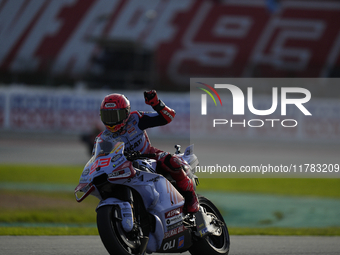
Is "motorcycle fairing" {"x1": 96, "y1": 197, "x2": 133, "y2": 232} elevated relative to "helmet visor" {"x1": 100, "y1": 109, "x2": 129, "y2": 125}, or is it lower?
lower

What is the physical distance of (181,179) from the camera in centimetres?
457

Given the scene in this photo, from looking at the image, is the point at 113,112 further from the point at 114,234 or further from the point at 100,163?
the point at 114,234

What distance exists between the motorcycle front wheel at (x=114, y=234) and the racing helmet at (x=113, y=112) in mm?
848

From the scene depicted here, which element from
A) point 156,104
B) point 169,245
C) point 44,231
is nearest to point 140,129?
point 156,104

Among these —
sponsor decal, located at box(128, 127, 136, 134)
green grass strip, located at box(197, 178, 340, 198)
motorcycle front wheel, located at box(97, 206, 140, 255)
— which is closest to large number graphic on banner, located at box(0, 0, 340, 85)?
green grass strip, located at box(197, 178, 340, 198)

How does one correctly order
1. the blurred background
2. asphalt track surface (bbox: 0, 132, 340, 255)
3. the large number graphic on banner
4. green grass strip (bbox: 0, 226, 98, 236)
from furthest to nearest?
the large number graphic on banner → the blurred background → green grass strip (bbox: 0, 226, 98, 236) → asphalt track surface (bbox: 0, 132, 340, 255)

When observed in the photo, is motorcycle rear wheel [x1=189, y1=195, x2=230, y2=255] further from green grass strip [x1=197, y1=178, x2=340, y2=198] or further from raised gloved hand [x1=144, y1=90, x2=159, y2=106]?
green grass strip [x1=197, y1=178, x2=340, y2=198]

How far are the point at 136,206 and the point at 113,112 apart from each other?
2.86 feet

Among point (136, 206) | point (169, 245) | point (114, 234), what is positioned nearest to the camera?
point (114, 234)

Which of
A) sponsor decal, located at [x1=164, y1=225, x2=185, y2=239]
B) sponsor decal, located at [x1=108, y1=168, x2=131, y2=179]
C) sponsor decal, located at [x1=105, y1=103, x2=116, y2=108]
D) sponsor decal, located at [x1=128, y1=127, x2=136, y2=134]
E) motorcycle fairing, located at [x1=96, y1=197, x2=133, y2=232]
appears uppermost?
sponsor decal, located at [x1=105, y1=103, x2=116, y2=108]

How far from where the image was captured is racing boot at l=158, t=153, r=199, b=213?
14.5 feet

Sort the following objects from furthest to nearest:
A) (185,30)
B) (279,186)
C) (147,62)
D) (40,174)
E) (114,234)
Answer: (185,30)
(147,62)
(40,174)
(279,186)
(114,234)

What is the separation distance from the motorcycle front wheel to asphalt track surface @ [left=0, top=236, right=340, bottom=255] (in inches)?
49.9

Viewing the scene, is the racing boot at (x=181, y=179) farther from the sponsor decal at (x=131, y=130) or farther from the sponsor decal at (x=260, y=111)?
the sponsor decal at (x=260, y=111)
